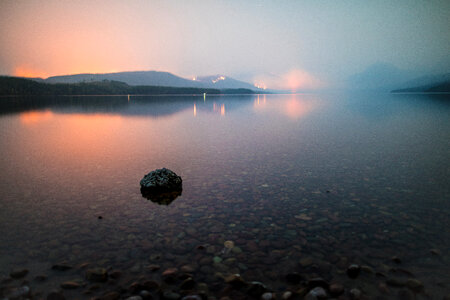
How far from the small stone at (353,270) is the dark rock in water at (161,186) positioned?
Answer: 7799 mm

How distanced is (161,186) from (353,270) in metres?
8.94

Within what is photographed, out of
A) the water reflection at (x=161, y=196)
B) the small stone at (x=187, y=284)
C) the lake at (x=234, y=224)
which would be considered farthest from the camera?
the water reflection at (x=161, y=196)

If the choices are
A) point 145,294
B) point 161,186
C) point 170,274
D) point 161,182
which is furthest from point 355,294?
point 161,182

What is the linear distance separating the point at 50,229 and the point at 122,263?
151 inches

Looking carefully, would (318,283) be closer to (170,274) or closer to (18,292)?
(170,274)

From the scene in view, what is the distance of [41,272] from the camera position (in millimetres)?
6906

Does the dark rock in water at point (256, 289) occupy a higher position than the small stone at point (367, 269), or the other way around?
the small stone at point (367, 269)

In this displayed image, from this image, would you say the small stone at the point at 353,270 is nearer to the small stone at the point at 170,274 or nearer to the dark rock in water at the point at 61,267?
the small stone at the point at 170,274

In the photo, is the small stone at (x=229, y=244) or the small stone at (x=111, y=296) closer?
the small stone at (x=111, y=296)

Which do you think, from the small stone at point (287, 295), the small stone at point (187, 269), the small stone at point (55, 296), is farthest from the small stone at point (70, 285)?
the small stone at point (287, 295)

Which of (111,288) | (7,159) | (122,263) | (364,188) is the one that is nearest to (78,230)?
(122,263)

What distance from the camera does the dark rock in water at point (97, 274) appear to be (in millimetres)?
6648

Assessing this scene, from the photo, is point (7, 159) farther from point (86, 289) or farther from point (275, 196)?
point (275, 196)

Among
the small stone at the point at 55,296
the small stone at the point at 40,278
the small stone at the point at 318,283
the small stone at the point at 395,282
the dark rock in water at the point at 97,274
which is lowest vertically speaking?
the small stone at the point at 55,296
